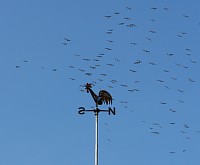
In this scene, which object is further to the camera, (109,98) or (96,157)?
(109,98)

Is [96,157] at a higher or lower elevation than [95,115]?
lower

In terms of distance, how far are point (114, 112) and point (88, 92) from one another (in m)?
2.21

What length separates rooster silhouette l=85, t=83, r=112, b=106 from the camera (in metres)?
32.2

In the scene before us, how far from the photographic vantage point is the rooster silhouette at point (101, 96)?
106 feet

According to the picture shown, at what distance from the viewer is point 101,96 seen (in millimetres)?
32531

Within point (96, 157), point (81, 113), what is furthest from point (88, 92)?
point (96, 157)

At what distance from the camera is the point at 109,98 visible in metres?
33.0

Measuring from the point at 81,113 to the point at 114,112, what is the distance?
2218 mm

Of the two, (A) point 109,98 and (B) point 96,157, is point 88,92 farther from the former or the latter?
(B) point 96,157

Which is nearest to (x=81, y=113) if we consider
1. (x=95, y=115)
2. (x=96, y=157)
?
(x=95, y=115)

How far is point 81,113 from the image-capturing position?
106 ft

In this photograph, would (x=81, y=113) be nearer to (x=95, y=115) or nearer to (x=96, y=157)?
(x=95, y=115)

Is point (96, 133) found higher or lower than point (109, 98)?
lower

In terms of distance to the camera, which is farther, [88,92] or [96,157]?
[88,92]
